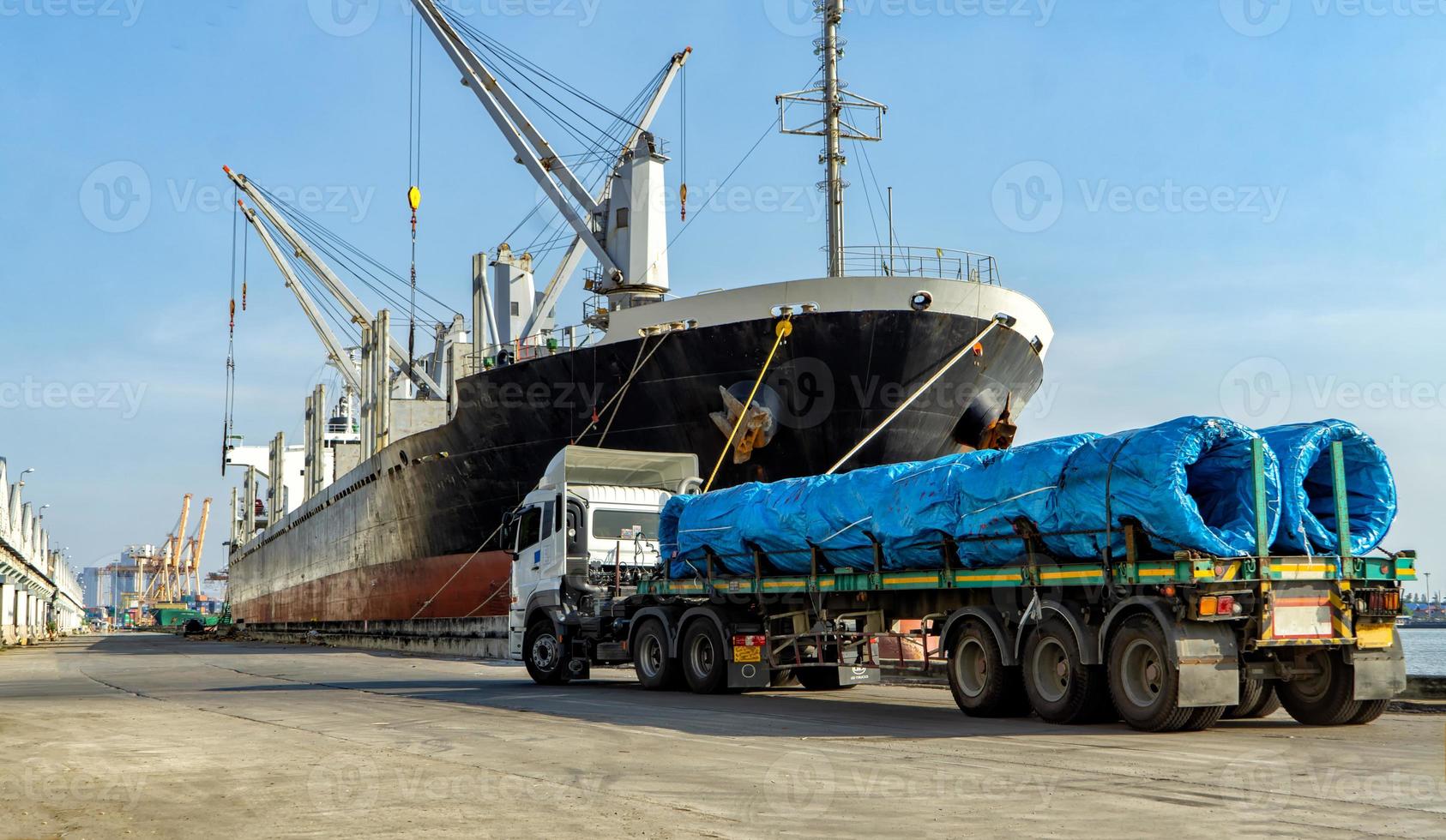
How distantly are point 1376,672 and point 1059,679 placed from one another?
269 cm

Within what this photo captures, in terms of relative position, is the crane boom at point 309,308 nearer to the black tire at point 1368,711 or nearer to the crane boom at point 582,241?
the crane boom at point 582,241

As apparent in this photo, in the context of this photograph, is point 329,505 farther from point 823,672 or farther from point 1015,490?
point 1015,490

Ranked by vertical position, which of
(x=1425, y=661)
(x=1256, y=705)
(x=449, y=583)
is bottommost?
(x=1425, y=661)

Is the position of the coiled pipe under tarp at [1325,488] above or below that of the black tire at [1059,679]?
above

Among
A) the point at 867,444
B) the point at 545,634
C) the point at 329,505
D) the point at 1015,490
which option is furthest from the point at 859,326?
the point at 329,505

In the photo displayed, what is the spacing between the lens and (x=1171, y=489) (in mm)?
10719

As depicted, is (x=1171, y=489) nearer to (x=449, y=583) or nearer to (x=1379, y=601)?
(x=1379, y=601)

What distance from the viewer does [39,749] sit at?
10.9 metres

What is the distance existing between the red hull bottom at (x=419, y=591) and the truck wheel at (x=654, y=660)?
316 inches

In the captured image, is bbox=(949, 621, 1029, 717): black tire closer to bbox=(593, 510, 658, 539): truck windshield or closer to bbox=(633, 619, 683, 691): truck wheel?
bbox=(633, 619, 683, 691): truck wheel

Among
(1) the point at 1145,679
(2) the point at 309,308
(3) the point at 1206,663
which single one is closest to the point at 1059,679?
(1) the point at 1145,679

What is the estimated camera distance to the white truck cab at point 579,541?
18.7 metres

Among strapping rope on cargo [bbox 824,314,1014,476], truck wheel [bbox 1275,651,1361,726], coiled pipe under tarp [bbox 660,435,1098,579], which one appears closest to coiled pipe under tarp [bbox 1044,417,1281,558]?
coiled pipe under tarp [bbox 660,435,1098,579]

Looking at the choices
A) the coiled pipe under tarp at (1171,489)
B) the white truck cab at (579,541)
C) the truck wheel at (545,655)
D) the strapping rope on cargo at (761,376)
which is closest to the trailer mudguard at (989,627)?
the coiled pipe under tarp at (1171,489)
